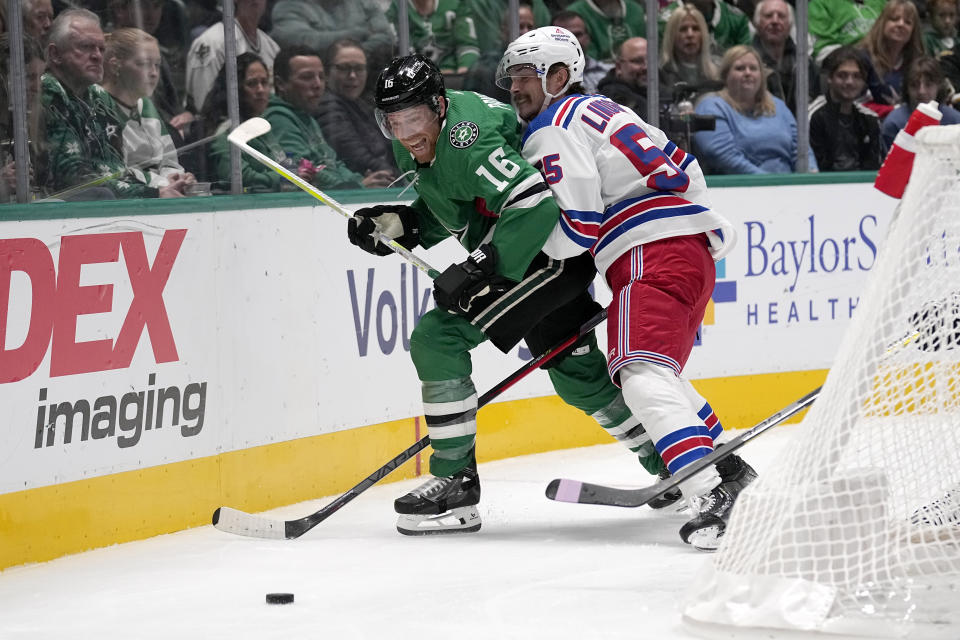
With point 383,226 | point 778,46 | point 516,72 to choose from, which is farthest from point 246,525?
point 778,46

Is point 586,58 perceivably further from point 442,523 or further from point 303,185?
point 442,523

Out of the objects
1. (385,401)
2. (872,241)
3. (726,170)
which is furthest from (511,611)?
(872,241)

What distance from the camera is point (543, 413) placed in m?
4.82

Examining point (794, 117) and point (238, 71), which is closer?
point (238, 71)

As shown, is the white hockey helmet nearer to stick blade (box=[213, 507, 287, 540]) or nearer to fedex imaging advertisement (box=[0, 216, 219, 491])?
fedex imaging advertisement (box=[0, 216, 219, 491])

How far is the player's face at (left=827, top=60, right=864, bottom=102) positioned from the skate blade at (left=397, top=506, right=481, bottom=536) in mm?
2917

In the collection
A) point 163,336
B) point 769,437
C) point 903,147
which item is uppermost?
point 903,147

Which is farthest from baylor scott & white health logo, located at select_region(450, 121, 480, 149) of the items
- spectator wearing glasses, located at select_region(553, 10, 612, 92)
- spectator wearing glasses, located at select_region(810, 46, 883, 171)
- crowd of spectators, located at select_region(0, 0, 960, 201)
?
spectator wearing glasses, located at select_region(810, 46, 883, 171)

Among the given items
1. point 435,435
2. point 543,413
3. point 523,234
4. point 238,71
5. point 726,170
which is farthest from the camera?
point 726,170

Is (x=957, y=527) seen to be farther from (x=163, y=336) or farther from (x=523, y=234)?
(x=163, y=336)

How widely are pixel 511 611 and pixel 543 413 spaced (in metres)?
2.10

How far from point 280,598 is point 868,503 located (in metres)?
1.18

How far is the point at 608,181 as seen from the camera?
3396 mm

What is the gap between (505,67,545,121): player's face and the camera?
11.5 ft
